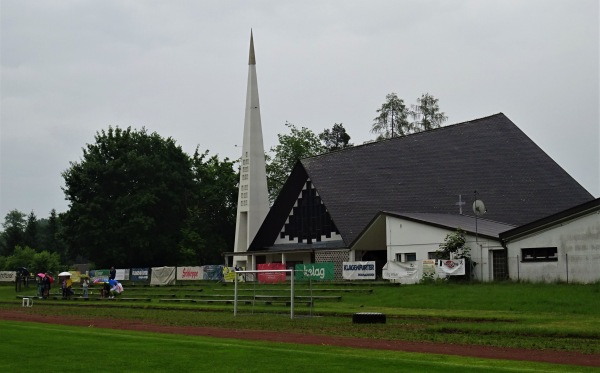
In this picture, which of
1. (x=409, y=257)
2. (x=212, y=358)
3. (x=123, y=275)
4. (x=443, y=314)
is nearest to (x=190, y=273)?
(x=123, y=275)

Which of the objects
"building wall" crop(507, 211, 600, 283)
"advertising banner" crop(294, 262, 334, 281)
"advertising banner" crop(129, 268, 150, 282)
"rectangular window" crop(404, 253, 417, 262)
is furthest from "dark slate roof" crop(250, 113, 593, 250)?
"building wall" crop(507, 211, 600, 283)

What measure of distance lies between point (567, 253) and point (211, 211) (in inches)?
2308

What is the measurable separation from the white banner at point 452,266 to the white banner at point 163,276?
24788mm

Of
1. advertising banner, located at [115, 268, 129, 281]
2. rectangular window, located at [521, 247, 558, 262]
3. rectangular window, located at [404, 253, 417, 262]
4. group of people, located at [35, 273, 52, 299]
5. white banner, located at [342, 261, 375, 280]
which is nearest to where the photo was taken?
rectangular window, located at [521, 247, 558, 262]

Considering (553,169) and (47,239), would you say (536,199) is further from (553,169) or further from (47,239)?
(47,239)

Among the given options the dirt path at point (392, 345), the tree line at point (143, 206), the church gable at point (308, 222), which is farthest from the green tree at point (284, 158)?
the dirt path at point (392, 345)

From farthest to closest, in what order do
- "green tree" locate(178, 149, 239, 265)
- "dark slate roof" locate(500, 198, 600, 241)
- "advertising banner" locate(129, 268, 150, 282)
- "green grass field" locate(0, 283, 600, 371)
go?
1. "green tree" locate(178, 149, 239, 265)
2. "advertising banner" locate(129, 268, 150, 282)
3. "dark slate roof" locate(500, 198, 600, 241)
4. "green grass field" locate(0, 283, 600, 371)

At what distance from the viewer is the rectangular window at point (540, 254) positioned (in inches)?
1566

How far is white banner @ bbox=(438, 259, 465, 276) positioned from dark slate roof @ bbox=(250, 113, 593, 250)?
13446mm

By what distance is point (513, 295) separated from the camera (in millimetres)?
34656

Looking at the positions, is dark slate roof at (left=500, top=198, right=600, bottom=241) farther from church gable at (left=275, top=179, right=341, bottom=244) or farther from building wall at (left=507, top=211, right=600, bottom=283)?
church gable at (left=275, top=179, right=341, bottom=244)

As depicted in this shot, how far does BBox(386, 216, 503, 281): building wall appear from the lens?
43.2 metres

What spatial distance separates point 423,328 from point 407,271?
2065 cm

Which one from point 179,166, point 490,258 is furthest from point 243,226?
point 490,258
